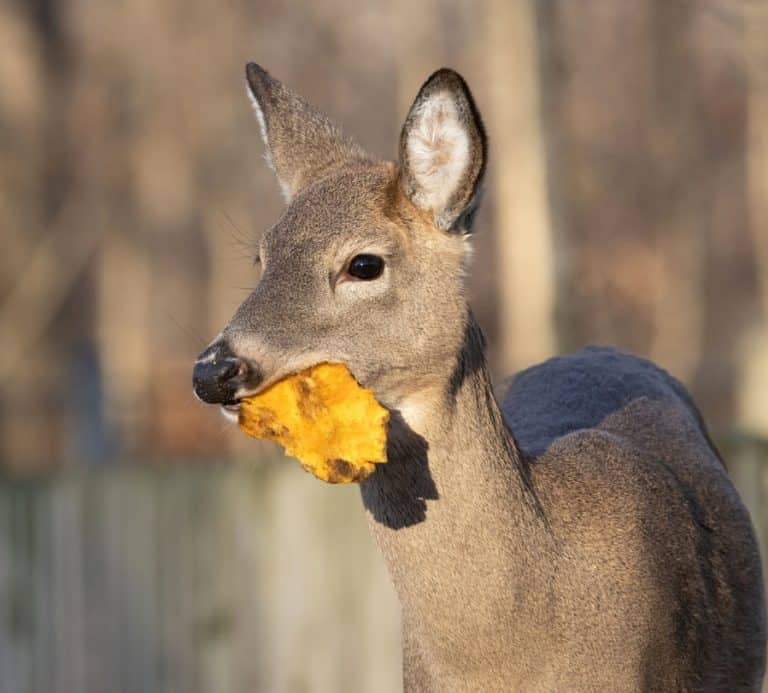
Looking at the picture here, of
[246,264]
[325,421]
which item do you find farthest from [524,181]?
[246,264]

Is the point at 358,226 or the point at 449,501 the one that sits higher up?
the point at 358,226

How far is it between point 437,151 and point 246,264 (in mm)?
25017

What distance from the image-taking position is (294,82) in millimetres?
32812

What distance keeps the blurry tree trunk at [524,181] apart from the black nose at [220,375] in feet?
26.5

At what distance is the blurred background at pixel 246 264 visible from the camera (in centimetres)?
1116

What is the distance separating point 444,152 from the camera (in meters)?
5.40

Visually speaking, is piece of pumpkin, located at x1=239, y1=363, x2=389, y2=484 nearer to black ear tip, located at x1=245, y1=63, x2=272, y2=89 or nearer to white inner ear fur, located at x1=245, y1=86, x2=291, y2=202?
white inner ear fur, located at x1=245, y1=86, x2=291, y2=202

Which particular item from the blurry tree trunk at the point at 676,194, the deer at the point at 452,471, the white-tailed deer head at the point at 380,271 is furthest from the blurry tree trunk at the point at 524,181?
the blurry tree trunk at the point at 676,194

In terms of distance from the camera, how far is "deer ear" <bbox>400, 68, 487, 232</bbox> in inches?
209

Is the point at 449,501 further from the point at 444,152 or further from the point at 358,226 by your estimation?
the point at 444,152

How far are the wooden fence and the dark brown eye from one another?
5345mm

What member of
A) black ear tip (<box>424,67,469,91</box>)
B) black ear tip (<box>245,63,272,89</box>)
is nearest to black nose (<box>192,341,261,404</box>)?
black ear tip (<box>424,67,469,91</box>)

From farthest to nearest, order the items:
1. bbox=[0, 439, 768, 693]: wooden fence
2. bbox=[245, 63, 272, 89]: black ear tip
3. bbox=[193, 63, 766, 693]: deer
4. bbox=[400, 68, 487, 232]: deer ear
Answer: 1. bbox=[0, 439, 768, 693]: wooden fence
2. bbox=[245, 63, 272, 89]: black ear tip
3. bbox=[400, 68, 487, 232]: deer ear
4. bbox=[193, 63, 766, 693]: deer

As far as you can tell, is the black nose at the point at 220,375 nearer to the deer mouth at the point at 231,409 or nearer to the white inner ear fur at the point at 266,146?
the deer mouth at the point at 231,409
